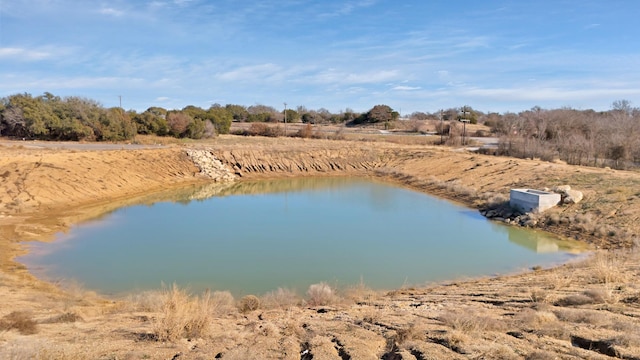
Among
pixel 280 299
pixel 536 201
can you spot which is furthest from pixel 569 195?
pixel 280 299

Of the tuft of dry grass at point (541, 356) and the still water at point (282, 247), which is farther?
the still water at point (282, 247)

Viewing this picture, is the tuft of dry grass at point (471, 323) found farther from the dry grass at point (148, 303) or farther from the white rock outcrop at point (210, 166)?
the white rock outcrop at point (210, 166)

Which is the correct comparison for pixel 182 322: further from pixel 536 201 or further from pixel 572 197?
pixel 572 197

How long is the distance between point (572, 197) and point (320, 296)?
1439cm

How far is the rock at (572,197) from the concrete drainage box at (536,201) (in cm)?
33

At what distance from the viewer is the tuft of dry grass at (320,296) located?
8856 mm

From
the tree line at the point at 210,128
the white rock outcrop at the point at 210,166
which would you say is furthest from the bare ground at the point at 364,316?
the white rock outcrop at the point at 210,166

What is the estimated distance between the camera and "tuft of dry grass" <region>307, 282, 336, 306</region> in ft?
29.1

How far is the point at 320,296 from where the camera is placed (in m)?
9.03

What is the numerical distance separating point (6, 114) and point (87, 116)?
6336mm

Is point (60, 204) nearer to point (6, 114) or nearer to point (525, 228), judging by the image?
point (525, 228)

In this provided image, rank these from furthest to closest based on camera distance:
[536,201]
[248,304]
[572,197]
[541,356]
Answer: [572,197]
[536,201]
[248,304]
[541,356]

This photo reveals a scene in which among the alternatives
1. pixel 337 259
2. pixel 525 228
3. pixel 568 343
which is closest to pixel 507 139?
pixel 525 228

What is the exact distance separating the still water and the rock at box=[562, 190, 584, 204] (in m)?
3.07
